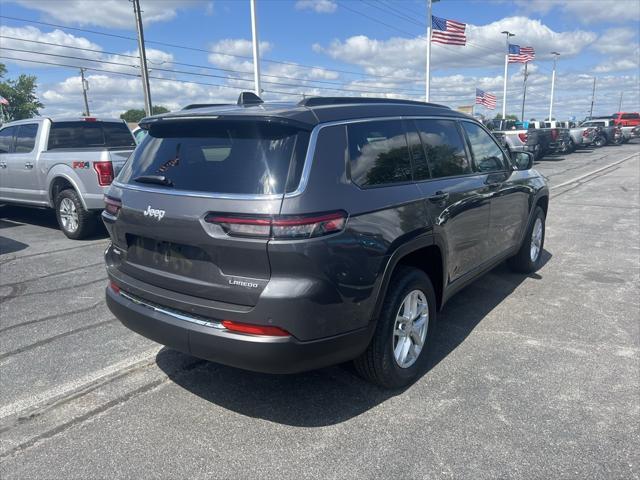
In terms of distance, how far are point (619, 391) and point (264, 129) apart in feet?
9.44

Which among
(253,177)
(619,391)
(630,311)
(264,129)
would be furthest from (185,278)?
(630,311)

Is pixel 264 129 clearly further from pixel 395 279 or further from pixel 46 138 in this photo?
pixel 46 138

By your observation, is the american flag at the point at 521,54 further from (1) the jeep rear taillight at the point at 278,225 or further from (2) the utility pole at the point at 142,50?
(1) the jeep rear taillight at the point at 278,225

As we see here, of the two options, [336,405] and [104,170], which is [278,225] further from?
[104,170]

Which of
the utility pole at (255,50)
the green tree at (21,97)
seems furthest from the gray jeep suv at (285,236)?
the green tree at (21,97)

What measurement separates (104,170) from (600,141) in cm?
3664

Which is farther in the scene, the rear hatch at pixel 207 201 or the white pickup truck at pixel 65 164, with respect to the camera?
the white pickup truck at pixel 65 164

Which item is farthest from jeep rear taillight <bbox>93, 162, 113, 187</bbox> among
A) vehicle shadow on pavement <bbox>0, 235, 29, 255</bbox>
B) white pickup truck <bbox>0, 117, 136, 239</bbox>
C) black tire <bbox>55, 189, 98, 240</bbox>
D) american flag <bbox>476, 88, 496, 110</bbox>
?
american flag <bbox>476, 88, 496, 110</bbox>

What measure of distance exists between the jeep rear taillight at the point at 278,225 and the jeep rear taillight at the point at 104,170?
5.26 m

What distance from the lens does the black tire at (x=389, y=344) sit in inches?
124

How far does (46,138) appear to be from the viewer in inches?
324

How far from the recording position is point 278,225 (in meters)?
2.56

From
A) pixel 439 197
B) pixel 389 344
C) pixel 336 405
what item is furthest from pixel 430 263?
pixel 336 405

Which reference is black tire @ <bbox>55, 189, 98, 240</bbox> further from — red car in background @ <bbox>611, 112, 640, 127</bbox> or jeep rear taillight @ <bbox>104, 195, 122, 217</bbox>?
red car in background @ <bbox>611, 112, 640, 127</bbox>
